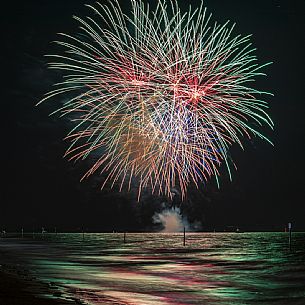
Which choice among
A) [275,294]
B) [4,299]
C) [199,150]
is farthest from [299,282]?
[4,299]

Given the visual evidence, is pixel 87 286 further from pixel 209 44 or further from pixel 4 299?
pixel 209 44

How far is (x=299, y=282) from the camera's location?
1230 inches

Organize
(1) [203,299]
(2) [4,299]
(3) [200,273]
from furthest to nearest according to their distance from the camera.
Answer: (3) [200,273]
(1) [203,299]
(2) [4,299]

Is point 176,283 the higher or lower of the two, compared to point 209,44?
lower

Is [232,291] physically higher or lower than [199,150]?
lower

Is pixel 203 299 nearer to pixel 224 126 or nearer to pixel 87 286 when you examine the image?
pixel 87 286

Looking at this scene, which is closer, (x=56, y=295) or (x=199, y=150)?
(x=56, y=295)

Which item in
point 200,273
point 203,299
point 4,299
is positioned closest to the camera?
point 4,299

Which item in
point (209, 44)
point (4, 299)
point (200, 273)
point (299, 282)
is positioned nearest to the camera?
point (4, 299)

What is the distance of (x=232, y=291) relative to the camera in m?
25.6

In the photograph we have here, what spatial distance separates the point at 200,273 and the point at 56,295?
57.4ft

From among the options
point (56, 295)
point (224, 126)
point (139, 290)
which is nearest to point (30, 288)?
point (56, 295)

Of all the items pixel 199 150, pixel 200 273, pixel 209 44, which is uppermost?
pixel 209 44

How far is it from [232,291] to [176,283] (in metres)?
3.97
